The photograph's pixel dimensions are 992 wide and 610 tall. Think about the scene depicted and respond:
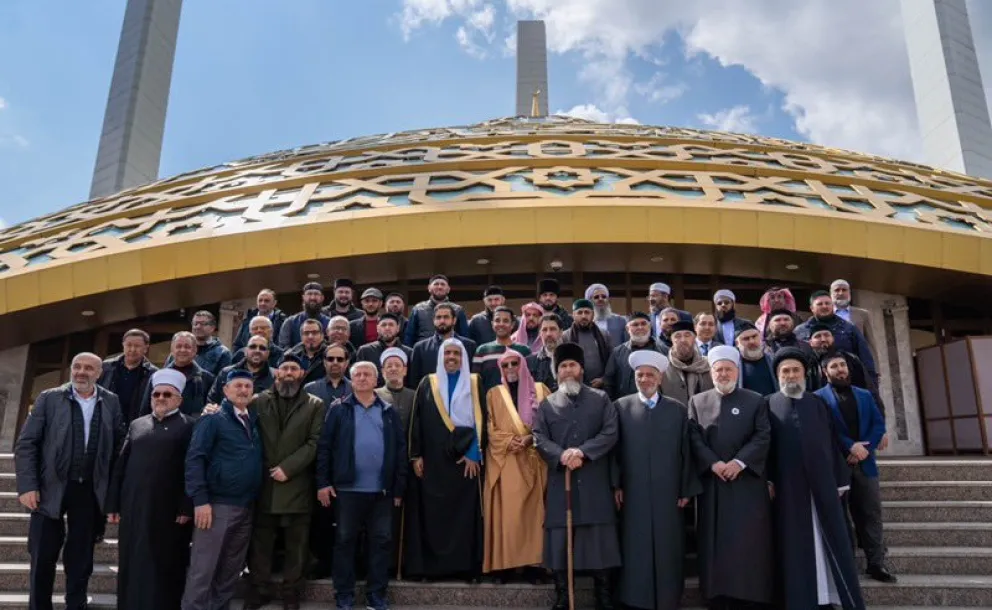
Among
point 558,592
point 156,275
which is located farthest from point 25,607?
point 156,275

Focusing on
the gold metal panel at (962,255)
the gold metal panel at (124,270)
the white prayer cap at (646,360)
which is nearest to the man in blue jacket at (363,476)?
the white prayer cap at (646,360)

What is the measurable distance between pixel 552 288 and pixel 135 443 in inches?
135

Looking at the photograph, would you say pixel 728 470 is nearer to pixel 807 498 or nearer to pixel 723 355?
pixel 807 498

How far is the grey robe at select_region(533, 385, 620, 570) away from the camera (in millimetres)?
4121

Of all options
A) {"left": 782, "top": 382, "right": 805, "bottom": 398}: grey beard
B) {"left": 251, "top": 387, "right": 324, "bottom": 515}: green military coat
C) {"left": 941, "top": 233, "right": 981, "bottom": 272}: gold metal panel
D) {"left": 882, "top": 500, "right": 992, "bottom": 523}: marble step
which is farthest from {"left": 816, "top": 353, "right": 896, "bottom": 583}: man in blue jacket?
{"left": 941, "top": 233, "right": 981, "bottom": 272}: gold metal panel

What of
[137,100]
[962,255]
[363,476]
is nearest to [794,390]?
[363,476]

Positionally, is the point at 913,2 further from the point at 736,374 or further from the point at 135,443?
the point at 135,443

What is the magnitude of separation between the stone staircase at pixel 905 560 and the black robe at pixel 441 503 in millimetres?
160

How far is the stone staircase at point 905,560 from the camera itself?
4.30m

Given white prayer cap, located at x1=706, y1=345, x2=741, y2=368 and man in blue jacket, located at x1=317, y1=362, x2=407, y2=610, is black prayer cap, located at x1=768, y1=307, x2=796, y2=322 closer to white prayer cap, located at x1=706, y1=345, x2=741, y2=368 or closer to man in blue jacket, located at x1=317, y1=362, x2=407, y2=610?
white prayer cap, located at x1=706, y1=345, x2=741, y2=368

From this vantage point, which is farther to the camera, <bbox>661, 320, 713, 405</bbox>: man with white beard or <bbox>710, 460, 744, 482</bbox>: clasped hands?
<bbox>661, 320, 713, 405</bbox>: man with white beard

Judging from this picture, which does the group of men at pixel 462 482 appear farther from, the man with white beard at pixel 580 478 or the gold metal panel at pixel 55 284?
the gold metal panel at pixel 55 284

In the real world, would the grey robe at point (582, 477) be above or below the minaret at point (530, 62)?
below

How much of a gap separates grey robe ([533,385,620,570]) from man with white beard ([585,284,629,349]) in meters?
1.89
